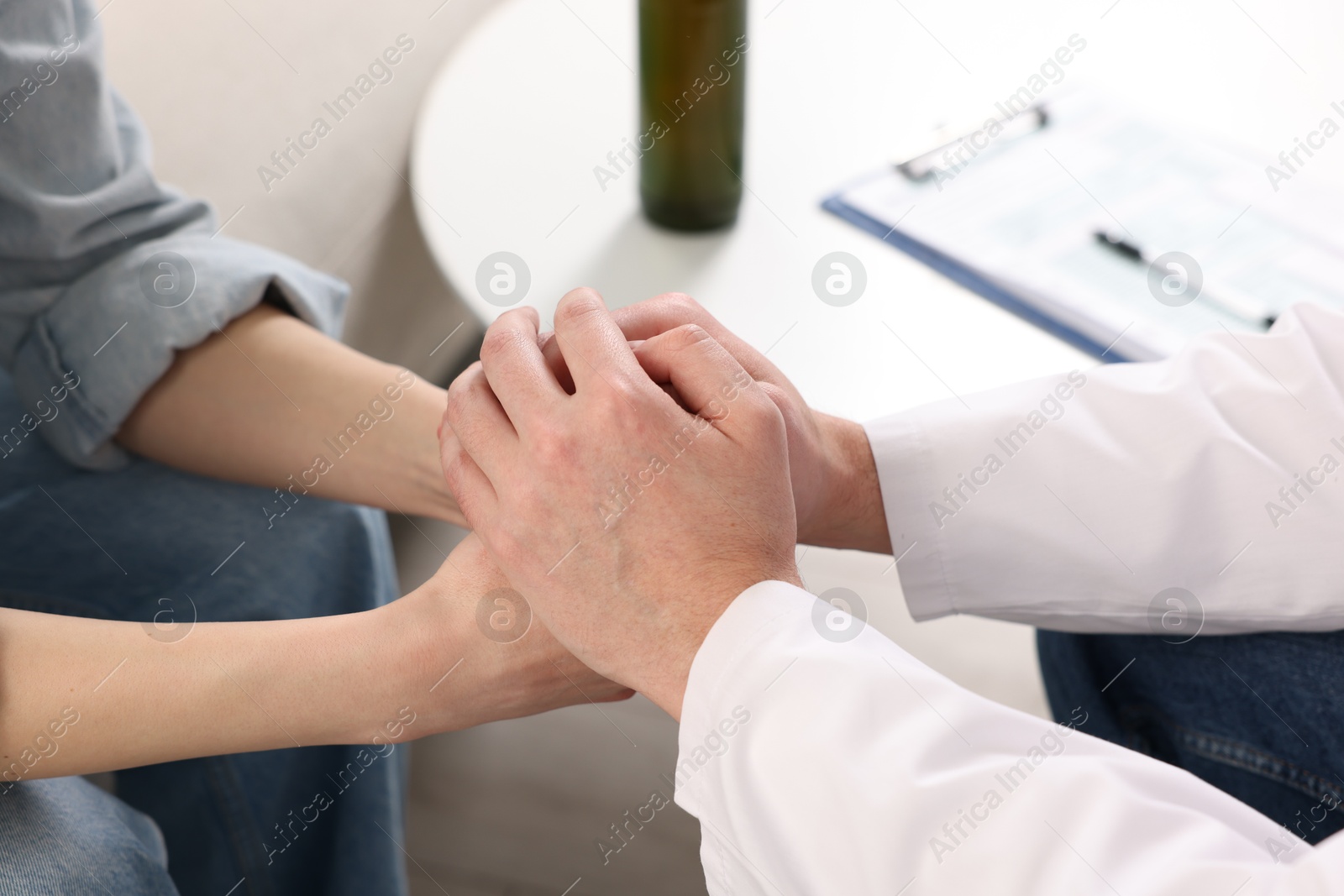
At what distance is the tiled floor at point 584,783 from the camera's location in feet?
4.44

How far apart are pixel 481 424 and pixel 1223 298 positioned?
0.76 meters

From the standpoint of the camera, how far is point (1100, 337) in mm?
1012

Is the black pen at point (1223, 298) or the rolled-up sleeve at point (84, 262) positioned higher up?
the black pen at point (1223, 298)

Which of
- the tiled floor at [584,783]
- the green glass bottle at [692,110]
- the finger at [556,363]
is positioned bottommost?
the tiled floor at [584,783]

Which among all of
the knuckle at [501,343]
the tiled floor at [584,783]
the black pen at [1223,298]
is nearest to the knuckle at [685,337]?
the knuckle at [501,343]

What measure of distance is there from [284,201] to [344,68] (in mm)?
229

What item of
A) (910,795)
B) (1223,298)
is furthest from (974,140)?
(910,795)

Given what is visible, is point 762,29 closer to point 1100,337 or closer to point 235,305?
point 1100,337

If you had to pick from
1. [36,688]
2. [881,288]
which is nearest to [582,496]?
[36,688]

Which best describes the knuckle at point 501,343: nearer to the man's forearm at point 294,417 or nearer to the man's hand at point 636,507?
the man's hand at point 636,507

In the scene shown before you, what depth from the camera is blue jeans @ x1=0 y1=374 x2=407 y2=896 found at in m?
0.96

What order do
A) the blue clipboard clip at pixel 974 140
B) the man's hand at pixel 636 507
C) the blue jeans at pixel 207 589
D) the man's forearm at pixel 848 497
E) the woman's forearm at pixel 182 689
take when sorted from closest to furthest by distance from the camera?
the man's hand at pixel 636 507, the woman's forearm at pixel 182 689, the man's forearm at pixel 848 497, the blue jeans at pixel 207 589, the blue clipboard clip at pixel 974 140

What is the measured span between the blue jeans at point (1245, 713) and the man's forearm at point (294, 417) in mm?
629

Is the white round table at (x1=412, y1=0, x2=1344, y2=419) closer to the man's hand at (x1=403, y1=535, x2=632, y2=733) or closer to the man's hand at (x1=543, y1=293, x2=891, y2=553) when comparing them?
the man's hand at (x1=543, y1=293, x2=891, y2=553)
